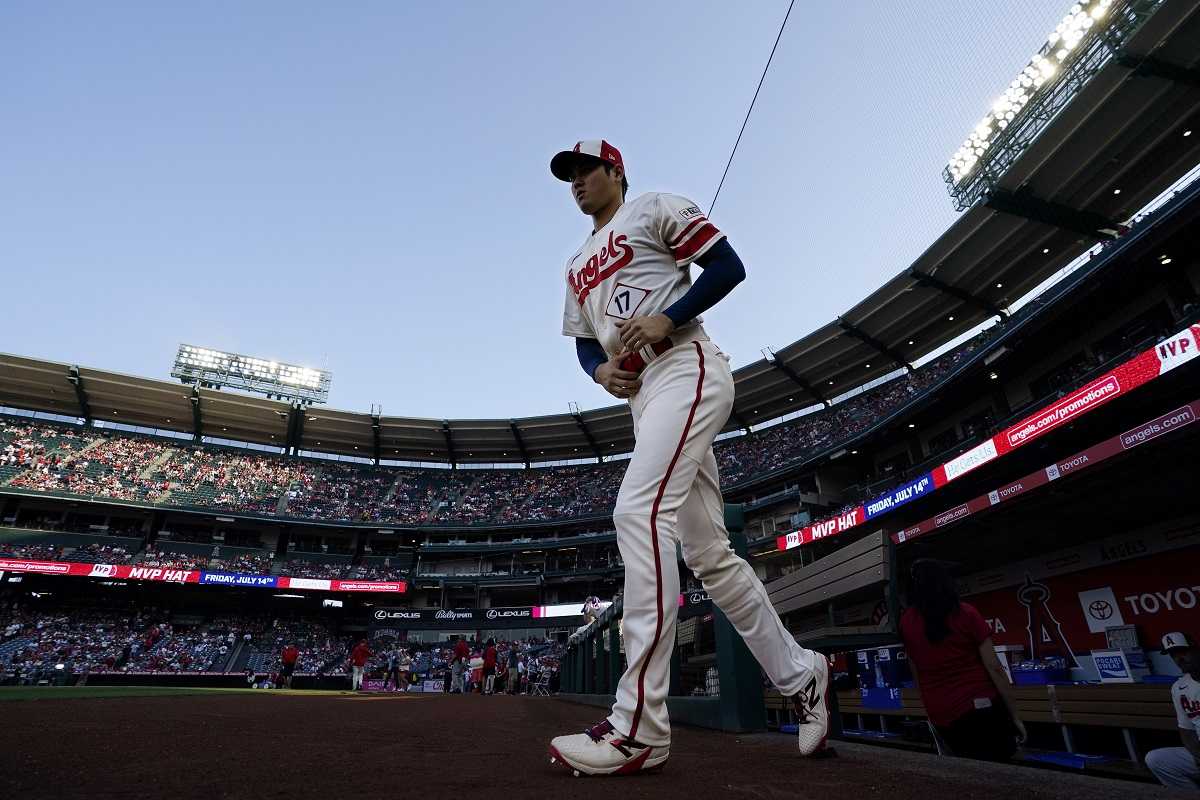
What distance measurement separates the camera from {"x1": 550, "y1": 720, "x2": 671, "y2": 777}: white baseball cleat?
1.36 m

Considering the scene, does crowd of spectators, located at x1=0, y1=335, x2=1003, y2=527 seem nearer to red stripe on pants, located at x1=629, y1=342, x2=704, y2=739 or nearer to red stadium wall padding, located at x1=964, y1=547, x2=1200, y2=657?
red stadium wall padding, located at x1=964, y1=547, x2=1200, y2=657

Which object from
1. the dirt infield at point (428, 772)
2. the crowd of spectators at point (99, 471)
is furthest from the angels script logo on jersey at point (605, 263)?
the crowd of spectators at point (99, 471)

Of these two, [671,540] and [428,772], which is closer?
[428,772]

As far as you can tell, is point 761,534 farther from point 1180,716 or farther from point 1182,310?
point 1180,716

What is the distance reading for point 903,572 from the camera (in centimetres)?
1412

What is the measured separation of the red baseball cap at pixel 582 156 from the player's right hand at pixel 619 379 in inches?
29.6

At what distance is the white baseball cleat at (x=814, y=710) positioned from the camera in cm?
171

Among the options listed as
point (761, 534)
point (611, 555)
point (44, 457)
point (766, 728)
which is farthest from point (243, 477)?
point (766, 728)

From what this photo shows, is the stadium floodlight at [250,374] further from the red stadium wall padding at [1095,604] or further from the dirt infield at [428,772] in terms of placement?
the dirt infield at [428,772]

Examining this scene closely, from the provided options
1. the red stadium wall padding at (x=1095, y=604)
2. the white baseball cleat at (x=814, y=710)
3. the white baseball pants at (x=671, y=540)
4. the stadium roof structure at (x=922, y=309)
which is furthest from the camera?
the stadium roof structure at (x=922, y=309)

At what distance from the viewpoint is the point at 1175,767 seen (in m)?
2.94

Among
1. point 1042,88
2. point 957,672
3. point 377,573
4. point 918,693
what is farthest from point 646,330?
point 377,573

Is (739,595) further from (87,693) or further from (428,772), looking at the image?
(87,693)

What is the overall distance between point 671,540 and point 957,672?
1.83 m
